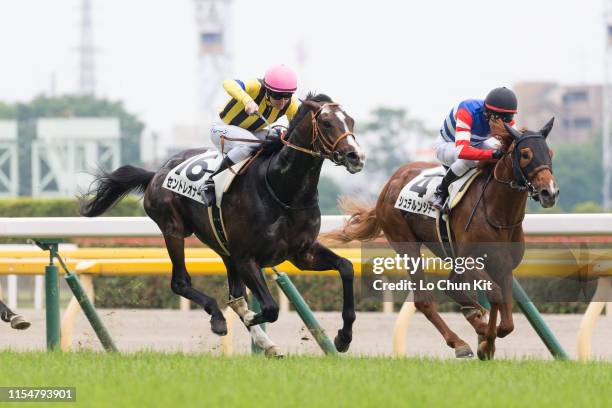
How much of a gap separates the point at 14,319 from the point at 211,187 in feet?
3.81

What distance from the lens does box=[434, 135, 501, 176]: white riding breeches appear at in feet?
20.9

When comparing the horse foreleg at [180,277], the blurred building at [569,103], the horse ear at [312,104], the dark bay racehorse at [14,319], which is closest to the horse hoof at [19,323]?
the dark bay racehorse at [14,319]

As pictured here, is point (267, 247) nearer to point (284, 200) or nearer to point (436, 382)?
point (284, 200)

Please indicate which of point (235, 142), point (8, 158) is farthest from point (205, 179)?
point (8, 158)

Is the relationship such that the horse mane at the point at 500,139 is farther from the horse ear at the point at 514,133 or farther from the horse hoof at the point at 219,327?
the horse hoof at the point at 219,327

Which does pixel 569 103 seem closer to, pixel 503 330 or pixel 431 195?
pixel 431 195

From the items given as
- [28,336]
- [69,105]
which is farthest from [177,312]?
[69,105]

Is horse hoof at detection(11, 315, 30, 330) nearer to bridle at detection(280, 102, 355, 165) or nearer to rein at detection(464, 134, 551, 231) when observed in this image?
bridle at detection(280, 102, 355, 165)

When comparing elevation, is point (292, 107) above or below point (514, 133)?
above

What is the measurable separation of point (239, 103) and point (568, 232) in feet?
5.69

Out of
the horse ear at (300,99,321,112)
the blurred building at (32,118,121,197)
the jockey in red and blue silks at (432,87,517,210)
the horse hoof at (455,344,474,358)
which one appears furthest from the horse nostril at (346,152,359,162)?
the blurred building at (32,118,121,197)

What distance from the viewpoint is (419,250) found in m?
6.98

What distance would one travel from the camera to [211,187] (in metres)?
6.45

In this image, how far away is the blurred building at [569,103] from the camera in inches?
3903
